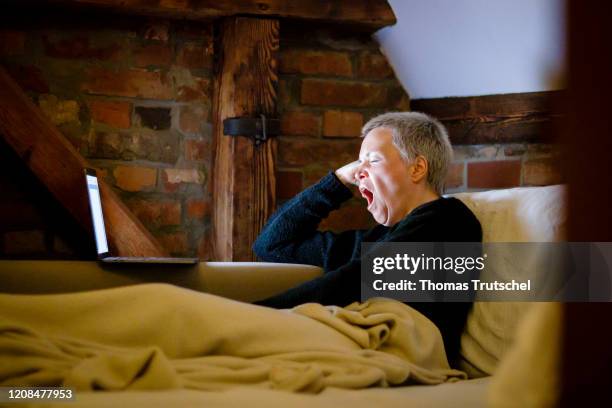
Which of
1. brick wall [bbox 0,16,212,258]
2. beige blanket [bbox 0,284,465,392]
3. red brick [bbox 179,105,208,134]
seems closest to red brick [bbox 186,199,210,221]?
brick wall [bbox 0,16,212,258]

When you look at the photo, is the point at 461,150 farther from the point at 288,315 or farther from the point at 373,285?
the point at 288,315

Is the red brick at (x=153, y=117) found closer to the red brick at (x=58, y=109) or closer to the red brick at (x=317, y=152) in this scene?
the red brick at (x=58, y=109)

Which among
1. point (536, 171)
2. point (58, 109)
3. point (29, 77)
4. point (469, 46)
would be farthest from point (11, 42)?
point (536, 171)

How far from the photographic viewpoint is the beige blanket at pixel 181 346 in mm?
1067

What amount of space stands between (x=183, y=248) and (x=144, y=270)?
65 cm

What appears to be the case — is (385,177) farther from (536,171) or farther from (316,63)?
(316,63)

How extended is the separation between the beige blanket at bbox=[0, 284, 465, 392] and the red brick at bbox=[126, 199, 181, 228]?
1.20 meters

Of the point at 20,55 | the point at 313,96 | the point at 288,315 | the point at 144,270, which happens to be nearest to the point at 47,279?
the point at 144,270

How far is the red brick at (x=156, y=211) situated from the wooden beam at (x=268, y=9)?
60cm

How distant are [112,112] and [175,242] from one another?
0.46m

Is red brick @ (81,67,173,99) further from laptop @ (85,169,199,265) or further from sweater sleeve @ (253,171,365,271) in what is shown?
sweater sleeve @ (253,171,365,271)

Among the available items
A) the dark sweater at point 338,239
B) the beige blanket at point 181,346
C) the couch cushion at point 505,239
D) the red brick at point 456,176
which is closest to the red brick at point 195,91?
the dark sweater at point 338,239

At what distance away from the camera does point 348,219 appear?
2.64 m

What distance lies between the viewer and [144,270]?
185cm
